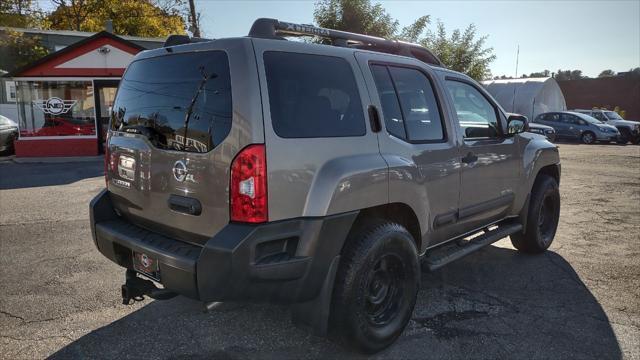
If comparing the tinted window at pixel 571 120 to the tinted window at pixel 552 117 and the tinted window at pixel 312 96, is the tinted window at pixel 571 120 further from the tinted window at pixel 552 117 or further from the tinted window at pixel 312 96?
the tinted window at pixel 312 96

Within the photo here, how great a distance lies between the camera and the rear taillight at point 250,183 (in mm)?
2533

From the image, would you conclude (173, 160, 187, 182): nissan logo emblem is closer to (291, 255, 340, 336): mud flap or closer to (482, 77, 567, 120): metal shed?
(291, 255, 340, 336): mud flap

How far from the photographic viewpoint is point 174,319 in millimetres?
3650

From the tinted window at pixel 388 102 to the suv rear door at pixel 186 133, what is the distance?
1062mm

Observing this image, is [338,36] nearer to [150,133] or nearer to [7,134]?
[150,133]

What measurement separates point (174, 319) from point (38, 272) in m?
1.90

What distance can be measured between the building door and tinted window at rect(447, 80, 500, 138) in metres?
13.7

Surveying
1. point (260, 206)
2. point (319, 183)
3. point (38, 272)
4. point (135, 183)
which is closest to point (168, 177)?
point (135, 183)

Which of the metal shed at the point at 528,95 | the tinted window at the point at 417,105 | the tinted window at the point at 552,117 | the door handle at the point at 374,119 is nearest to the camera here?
the door handle at the point at 374,119

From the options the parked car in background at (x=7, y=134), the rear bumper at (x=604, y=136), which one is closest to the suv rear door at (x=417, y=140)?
the parked car in background at (x=7, y=134)

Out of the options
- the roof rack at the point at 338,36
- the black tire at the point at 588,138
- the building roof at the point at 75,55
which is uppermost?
the building roof at the point at 75,55

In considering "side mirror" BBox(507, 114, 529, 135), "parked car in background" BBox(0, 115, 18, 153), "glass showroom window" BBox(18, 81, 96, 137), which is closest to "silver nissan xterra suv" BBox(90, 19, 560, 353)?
"side mirror" BBox(507, 114, 529, 135)

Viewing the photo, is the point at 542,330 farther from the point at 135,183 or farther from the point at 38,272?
the point at 38,272

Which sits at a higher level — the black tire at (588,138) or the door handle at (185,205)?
the door handle at (185,205)
